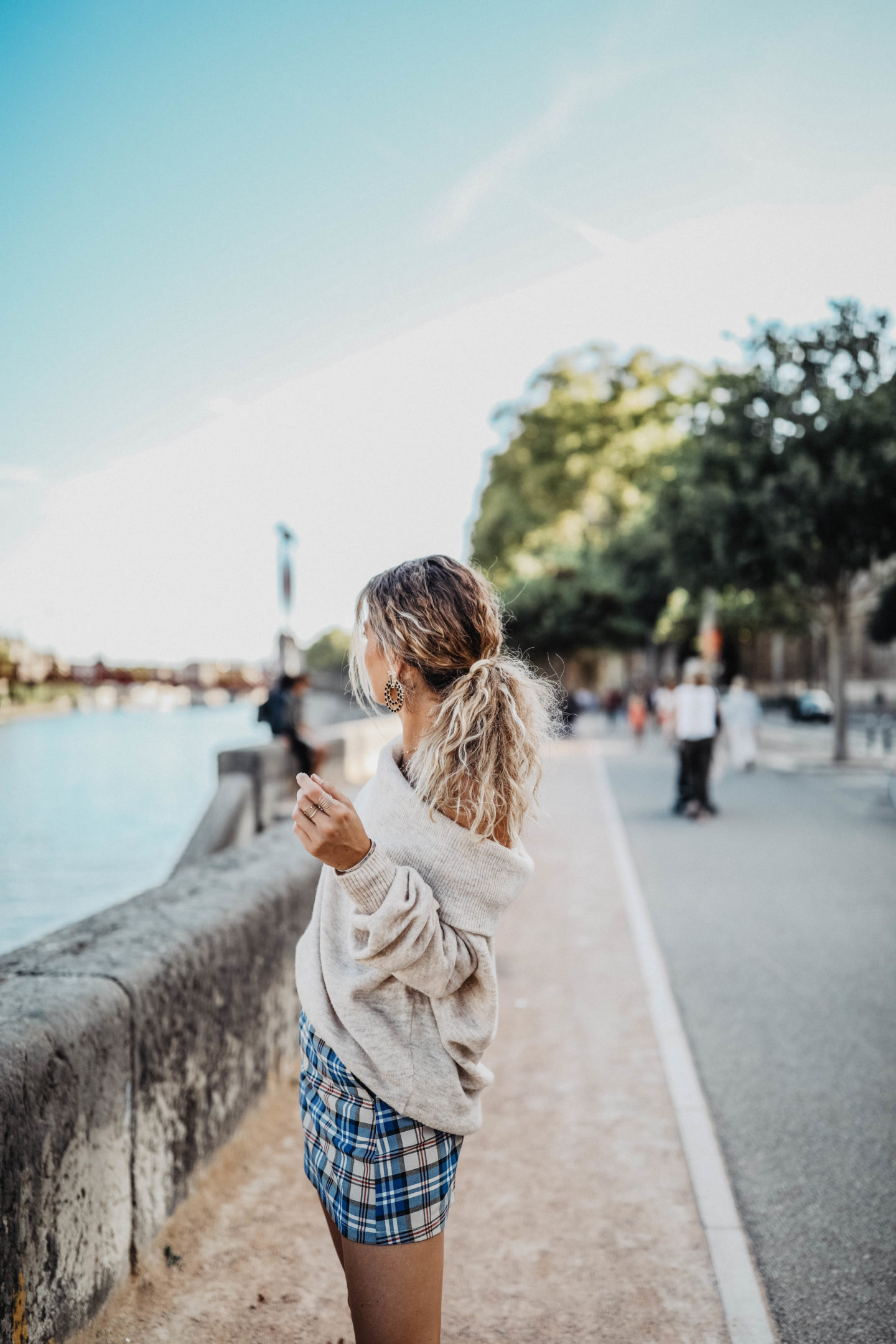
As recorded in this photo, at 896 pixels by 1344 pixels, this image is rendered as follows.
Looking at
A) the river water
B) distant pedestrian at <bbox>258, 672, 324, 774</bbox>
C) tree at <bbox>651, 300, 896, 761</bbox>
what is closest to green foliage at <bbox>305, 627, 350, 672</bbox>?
the river water

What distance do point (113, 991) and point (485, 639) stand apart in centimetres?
156

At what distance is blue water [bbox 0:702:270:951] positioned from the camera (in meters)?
13.3

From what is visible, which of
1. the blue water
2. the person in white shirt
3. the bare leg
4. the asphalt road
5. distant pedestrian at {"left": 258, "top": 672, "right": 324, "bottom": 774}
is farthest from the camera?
the person in white shirt

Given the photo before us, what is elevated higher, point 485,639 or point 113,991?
point 485,639

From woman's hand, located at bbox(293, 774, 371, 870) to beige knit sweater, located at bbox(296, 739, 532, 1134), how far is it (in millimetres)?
99

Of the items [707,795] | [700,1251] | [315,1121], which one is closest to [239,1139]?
[700,1251]

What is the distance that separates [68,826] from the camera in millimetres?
22484

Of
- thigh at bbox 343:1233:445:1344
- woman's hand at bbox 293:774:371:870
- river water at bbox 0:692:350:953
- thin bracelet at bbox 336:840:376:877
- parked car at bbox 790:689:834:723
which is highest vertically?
woman's hand at bbox 293:774:371:870

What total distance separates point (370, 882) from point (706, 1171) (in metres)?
2.70

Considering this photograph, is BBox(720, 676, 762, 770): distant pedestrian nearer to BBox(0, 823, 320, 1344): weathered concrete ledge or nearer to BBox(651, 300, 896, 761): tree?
BBox(651, 300, 896, 761): tree

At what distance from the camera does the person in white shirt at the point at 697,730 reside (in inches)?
535

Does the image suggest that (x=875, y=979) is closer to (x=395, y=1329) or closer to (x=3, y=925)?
(x=395, y=1329)

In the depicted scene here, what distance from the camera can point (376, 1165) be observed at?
199cm

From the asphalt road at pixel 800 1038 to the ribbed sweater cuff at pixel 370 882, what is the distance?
6.43 ft
